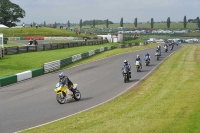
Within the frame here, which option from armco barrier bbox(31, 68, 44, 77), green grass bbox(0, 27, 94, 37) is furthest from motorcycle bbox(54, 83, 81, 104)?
green grass bbox(0, 27, 94, 37)

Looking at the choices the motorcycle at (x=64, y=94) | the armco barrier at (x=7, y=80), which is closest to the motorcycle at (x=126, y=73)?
the motorcycle at (x=64, y=94)

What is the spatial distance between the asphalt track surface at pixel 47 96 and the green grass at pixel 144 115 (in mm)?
1148

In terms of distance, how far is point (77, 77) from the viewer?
3100cm

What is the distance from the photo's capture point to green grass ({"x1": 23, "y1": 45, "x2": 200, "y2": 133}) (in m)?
13.5

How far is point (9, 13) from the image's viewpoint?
4633 inches

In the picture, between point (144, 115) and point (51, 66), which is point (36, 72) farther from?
point (144, 115)

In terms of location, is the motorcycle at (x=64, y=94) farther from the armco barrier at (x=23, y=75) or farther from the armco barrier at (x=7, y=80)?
the armco barrier at (x=23, y=75)

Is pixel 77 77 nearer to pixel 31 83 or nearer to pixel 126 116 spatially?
pixel 31 83

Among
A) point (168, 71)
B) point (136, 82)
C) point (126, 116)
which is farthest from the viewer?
point (168, 71)

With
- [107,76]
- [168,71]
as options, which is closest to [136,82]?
[107,76]

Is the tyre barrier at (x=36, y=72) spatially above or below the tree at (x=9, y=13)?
below

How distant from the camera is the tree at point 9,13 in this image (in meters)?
117

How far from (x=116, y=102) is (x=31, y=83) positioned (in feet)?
35.0

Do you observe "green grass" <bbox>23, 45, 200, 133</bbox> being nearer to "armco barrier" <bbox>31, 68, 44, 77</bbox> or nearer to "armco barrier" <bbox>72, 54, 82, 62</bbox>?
"armco barrier" <bbox>31, 68, 44, 77</bbox>
